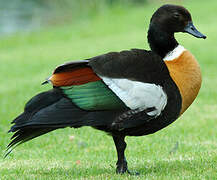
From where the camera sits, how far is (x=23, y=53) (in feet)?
56.5

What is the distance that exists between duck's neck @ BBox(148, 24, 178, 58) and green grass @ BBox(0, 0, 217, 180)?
1185 mm

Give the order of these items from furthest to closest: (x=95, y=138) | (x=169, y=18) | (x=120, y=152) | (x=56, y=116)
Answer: (x=95, y=138), (x=169, y=18), (x=120, y=152), (x=56, y=116)

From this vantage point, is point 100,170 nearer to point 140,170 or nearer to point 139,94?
point 140,170

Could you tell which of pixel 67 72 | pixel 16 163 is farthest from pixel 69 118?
pixel 16 163

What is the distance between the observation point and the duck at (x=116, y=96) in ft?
16.0

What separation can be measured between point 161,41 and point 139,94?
76 centimetres

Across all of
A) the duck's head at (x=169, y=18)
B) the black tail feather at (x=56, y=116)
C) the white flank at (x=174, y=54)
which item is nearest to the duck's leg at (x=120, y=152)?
the black tail feather at (x=56, y=116)

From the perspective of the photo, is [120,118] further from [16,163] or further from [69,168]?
[16,163]

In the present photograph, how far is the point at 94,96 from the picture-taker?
193 inches

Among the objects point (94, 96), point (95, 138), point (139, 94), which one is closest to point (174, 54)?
point (139, 94)

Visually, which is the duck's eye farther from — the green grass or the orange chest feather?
the green grass

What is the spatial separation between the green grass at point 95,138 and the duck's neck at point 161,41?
1.19m

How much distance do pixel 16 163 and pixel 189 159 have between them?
1.92 meters

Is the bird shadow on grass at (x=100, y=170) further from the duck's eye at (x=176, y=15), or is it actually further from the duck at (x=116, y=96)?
the duck's eye at (x=176, y=15)
